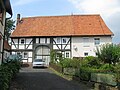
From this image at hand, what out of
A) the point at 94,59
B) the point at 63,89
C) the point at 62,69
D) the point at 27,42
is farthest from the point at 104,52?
the point at 27,42

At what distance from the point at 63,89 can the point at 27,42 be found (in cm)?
3208

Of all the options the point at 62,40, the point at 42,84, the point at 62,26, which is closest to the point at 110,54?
the point at 42,84

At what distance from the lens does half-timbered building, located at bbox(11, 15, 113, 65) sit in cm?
4819

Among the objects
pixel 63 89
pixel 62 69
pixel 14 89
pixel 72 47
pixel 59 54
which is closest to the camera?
pixel 14 89

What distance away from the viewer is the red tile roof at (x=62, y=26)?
4903 cm

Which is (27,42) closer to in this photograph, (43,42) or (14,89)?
(43,42)

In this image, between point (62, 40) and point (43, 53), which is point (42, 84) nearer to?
point (62, 40)

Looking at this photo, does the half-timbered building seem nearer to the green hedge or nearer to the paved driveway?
the paved driveway

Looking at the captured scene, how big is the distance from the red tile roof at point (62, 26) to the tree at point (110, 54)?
54.1ft

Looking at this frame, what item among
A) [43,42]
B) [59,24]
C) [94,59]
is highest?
[59,24]

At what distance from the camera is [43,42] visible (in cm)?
4897

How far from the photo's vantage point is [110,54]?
3125 cm

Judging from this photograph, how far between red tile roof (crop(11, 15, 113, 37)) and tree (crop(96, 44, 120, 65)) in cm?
1650

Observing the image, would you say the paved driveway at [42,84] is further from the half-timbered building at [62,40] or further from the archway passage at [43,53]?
the archway passage at [43,53]
